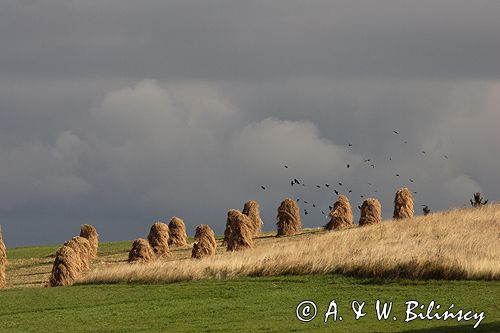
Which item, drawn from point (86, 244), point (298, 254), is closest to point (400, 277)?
point (298, 254)

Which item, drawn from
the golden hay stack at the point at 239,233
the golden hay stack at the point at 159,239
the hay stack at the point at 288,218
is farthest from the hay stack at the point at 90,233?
the hay stack at the point at 288,218

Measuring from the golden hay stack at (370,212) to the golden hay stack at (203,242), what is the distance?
11.9 metres

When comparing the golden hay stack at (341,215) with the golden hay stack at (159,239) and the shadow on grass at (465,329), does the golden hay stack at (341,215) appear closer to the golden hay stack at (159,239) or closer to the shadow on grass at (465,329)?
the golden hay stack at (159,239)

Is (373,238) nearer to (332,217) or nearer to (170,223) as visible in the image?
(332,217)

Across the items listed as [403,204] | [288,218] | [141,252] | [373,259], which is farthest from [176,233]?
[373,259]

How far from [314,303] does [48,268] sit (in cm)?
2957

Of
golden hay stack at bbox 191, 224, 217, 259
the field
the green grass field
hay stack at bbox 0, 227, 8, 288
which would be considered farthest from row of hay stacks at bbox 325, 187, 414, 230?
the green grass field

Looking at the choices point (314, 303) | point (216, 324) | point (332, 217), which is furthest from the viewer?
point (332, 217)

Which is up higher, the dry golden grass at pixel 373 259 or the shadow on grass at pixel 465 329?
the dry golden grass at pixel 373 259

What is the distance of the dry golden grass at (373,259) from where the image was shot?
3859 centimetres

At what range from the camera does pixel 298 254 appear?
45406 millimetres

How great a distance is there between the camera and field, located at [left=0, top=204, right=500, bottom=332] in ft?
106

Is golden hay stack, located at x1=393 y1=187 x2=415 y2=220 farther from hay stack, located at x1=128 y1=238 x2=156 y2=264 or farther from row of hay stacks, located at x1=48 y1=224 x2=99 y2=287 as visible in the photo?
row of hay stacks, located at x1=48 y1=224 x2=99 y2=287

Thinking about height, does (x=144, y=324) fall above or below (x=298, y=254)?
below
